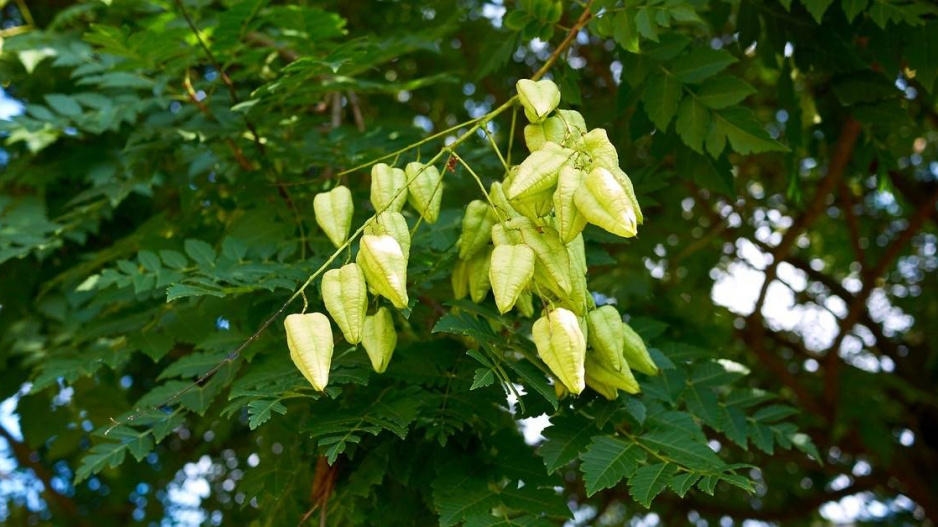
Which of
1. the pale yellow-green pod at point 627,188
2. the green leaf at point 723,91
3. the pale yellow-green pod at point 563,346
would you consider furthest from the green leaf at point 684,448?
the green leaf at point 723,91

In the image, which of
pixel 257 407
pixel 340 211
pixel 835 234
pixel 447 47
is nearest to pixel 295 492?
pixel 257 407

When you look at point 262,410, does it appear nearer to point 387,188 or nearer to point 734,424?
point 387,188

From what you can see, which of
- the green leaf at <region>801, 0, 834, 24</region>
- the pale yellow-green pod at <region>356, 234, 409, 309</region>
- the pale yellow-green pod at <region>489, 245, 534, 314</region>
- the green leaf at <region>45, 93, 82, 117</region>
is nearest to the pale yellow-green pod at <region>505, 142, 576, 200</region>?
the pale yellow-green pod at <region>489, 245, 534, 314</region>

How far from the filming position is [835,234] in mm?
5668

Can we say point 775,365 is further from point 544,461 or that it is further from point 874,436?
point 544,461

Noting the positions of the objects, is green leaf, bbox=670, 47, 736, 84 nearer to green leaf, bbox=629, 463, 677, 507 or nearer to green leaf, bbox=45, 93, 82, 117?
green leaf, bbox=629, 463, 677, 507

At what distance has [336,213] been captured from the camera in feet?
6.68

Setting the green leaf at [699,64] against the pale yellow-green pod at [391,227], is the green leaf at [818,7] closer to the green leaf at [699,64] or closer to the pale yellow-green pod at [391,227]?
the green leaf at [699,64]

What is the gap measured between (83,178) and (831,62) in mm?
2768

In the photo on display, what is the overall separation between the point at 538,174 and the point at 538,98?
0.24m

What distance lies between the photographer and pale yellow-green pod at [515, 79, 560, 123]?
1.83m

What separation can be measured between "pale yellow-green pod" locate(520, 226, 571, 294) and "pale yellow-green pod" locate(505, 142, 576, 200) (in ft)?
0.36

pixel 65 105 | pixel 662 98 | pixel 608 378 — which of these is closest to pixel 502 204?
pixel 608 378

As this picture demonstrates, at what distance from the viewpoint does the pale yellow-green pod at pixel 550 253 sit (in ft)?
5.79
